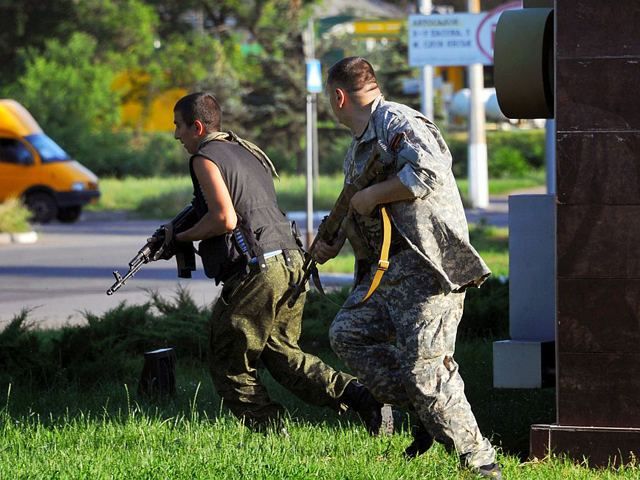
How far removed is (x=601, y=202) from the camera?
5668mm

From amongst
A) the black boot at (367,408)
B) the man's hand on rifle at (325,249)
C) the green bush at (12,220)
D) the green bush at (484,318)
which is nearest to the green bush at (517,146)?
the green bush at (12,220)

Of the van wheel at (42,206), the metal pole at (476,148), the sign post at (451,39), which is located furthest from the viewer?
the metal pole at (476,148)

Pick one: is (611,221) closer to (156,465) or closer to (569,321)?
(569,321)

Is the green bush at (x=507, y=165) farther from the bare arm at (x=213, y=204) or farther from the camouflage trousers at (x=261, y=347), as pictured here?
the bare arm at (x=213, y=204)

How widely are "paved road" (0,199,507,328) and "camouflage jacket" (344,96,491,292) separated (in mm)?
4303

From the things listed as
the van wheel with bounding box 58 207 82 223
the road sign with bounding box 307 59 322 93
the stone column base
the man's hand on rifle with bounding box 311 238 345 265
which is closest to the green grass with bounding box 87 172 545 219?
the van wheel with bounding box 58 207 82 223

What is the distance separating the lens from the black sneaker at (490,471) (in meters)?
5.24

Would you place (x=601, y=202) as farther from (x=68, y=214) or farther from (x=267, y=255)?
(x=68, y=214)

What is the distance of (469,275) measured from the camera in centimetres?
529

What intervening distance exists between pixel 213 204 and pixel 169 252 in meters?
0.45

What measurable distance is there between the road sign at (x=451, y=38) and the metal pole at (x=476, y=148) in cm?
327

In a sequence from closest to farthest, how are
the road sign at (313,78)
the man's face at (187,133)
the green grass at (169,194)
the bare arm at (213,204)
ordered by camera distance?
1. the bare arm at (213,204)
2. the man's face at (187,133)
3. the road sign at (313,78)
4. the green grass at (169,194)

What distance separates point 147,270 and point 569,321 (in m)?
12.1

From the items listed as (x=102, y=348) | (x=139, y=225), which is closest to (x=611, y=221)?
(x=102, y=348)
